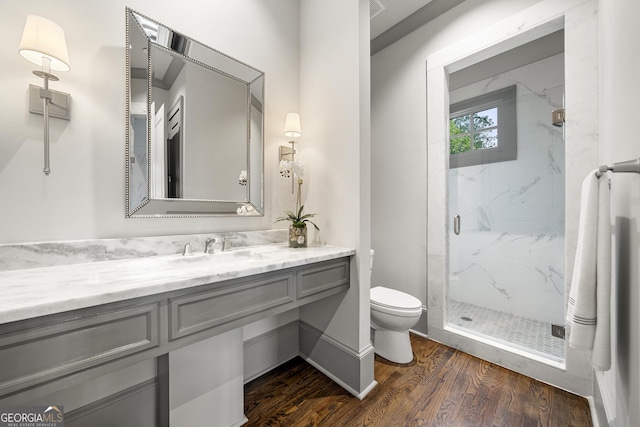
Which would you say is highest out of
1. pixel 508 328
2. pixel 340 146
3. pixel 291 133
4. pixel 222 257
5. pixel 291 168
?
pixel 291 133

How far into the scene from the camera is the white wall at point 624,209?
797 millimetres

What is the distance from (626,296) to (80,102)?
2.31 meters

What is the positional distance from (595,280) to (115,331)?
5.06 feet

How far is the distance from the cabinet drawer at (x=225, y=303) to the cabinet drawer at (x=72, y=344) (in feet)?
0.26

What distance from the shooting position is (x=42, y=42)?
38.3 inches

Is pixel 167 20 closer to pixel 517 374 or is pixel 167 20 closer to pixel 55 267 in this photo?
pixel 55 267

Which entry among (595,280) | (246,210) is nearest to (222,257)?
(246,210)

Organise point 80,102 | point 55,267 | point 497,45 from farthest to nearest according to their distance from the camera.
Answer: point 497,45
point 80,102
point 55,267

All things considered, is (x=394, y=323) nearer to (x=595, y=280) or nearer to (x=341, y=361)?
(x=341, y=361)

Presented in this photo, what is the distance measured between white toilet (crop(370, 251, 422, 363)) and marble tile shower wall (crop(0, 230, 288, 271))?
47.5 inches

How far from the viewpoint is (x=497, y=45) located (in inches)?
75.3

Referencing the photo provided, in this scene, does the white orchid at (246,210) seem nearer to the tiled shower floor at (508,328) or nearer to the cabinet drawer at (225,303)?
the cabinet drawer at (225,303)

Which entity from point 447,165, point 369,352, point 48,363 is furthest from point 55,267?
point 447,165

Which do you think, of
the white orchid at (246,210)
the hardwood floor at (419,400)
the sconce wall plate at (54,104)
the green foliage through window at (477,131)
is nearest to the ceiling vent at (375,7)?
the green foliage through window at (477,131)
